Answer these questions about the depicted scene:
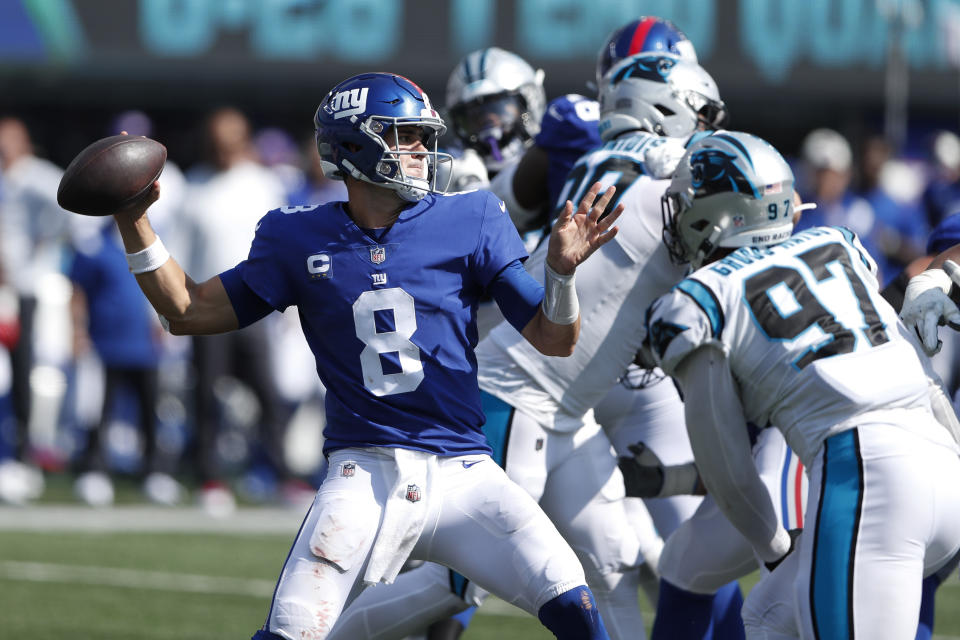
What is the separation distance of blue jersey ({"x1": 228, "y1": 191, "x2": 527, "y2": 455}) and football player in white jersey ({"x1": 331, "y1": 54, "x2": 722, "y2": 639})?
587mm

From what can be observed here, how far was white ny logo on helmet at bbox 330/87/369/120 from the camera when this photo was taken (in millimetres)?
3787

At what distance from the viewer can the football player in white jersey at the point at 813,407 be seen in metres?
3.35

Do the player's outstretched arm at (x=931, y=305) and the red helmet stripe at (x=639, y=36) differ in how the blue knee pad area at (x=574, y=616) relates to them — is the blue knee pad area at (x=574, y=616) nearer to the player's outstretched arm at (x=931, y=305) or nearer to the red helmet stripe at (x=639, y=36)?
the player's outstretched arm at (x=931, y=305)

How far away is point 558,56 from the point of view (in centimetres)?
1274

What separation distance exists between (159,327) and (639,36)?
5197mm

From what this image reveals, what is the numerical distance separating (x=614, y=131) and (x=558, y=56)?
829cm

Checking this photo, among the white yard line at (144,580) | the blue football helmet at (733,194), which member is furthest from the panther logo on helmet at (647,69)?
the white yard line at (144,580)

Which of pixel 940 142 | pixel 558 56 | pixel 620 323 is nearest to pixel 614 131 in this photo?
pixel 620 323

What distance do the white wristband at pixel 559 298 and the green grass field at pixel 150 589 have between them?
241 cm

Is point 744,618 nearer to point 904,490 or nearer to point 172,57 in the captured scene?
point 904,490

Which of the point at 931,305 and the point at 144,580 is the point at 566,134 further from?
the point at 144,580

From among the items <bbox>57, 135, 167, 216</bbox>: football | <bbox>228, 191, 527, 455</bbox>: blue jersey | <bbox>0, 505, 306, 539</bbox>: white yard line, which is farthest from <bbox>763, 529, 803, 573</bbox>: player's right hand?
<bbox>0, 505, 306, 539</bbox>: white yard line

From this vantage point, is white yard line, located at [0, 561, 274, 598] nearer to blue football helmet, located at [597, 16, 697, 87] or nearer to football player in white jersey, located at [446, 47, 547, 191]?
football player in white jersey, located at [446, 47, 547, 191]

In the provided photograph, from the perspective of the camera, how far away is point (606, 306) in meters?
4.36
